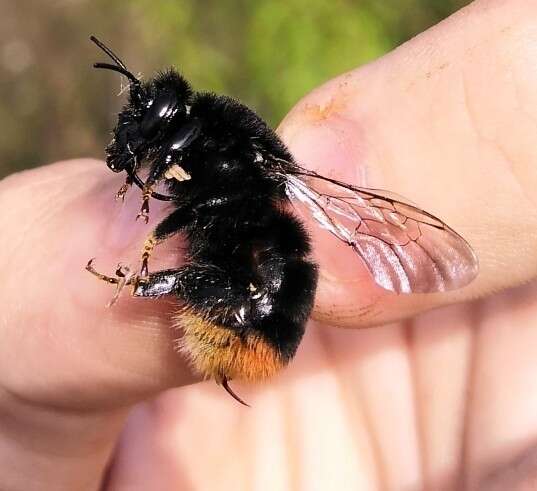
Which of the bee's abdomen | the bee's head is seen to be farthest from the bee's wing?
the bee's head

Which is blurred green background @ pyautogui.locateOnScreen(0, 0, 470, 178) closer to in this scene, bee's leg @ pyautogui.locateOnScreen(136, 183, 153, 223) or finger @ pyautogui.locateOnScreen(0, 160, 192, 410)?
finger @ pyautogui.locateOnScreen(0, 160, 192, 410)

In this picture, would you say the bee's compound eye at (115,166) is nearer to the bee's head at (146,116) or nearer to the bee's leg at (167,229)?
the bee's head at (146,116)

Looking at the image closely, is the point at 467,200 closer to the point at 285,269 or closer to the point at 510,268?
the point at 510,268

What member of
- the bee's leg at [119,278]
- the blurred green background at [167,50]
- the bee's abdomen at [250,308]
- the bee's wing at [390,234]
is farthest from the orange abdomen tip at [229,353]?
the blurred green background at [167,50]

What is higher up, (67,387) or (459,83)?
(459,83)

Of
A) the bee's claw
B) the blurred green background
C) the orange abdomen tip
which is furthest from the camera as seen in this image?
the blurred green background

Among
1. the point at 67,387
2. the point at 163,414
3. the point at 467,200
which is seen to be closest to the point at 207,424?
the point at 163,414
